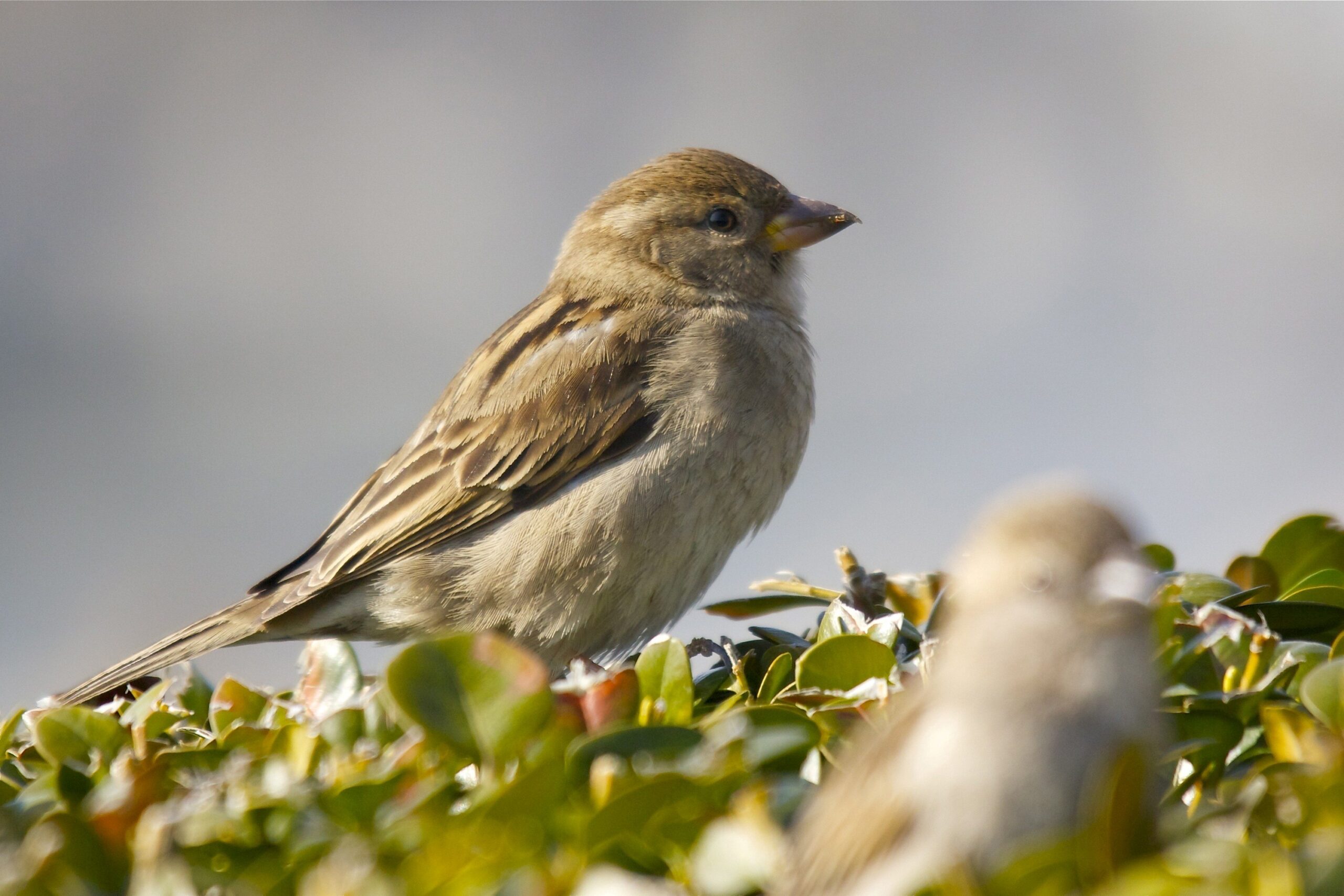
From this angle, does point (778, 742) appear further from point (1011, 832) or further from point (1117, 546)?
point (1117, 546)

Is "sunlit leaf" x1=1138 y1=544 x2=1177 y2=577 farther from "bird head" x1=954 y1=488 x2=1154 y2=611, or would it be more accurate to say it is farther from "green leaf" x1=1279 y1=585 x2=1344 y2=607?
"bird head" x1=954 y1=488 x2=1154 y2=611

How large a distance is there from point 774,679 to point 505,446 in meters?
1.93

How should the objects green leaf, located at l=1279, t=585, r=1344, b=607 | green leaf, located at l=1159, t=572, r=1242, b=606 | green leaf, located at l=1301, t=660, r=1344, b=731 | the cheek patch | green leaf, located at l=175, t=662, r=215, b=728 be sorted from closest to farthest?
green leaf, located at l=1301, t=660, r=1344, b=731 < green leaf, located at l=1279, t=585, r=1344, b=607 < green leaf, located at l=1159, t=572, r=1242, b=606 < green leaf, located at l=175, t=662, r=215, b=728 < the cheek patch

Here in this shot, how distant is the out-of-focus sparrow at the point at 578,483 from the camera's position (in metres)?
3.50

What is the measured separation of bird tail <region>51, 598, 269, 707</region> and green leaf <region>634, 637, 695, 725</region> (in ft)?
7.30

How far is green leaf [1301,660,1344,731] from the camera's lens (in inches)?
57.0

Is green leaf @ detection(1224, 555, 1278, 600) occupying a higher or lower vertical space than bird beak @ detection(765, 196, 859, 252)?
lower

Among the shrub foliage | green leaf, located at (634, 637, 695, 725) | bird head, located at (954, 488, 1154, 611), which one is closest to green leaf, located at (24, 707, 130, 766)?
the shrub foliage

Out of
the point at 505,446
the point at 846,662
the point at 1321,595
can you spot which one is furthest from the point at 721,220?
the point at 846,662

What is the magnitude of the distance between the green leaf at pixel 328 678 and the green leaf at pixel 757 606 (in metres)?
0.68

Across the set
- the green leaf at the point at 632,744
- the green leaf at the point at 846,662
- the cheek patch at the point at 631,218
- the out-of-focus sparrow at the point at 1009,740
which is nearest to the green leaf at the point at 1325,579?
the green leaf at the point at 846,662

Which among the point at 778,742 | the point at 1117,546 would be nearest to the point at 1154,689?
the point at 1117,546

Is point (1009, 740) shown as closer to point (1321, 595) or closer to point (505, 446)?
point (1321, 595)

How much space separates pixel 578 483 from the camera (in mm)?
3617
